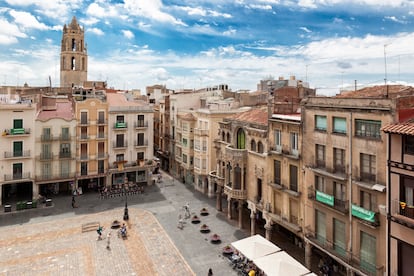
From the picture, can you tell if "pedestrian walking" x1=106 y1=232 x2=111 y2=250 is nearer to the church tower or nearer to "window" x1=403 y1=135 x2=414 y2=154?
"window" x1=403 y1=135 x2=414 y2=154

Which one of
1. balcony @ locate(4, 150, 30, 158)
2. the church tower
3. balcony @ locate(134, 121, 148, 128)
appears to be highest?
the church tower

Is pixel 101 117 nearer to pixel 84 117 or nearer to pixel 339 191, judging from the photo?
pixel 84 117

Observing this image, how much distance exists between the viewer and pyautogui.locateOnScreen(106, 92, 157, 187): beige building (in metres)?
56.0

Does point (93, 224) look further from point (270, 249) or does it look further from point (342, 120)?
point (342, 120)

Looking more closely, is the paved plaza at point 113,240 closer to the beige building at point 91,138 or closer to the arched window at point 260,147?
the beige building at point 91,138

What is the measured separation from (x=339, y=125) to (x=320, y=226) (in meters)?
8.91

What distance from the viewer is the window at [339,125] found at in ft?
83.3

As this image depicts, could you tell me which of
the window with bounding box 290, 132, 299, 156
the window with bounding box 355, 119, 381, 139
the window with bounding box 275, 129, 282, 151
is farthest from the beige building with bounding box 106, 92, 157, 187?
the window with bounding box 355, 119, 381, 139

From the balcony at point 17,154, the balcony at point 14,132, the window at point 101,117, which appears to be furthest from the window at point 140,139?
the balcony at point 14,132

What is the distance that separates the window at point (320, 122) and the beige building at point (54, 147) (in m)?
39.5

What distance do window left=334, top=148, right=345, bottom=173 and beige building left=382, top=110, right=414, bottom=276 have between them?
4336mm

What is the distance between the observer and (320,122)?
27547 millimetres

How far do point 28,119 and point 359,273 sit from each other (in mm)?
Result: 47431

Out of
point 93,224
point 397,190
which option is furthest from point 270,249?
point 93,224
